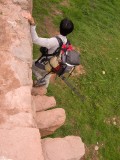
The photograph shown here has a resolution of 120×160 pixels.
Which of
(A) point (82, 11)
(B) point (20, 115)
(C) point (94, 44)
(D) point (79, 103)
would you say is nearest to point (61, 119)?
(B) point (20, 115)

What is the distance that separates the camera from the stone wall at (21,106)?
422cm

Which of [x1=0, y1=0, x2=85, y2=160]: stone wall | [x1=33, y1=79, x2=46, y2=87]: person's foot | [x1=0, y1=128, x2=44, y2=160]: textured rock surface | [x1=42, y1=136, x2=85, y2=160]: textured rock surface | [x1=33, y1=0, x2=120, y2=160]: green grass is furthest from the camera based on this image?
[x1=33, y1=0, x2=120, y2=160]: green grass

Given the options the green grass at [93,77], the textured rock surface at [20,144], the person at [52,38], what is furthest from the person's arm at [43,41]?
the green grass at [93,77]

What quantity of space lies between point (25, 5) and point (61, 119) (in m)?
2.29

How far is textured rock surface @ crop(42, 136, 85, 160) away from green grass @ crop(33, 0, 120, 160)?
176cm

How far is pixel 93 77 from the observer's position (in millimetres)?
8391

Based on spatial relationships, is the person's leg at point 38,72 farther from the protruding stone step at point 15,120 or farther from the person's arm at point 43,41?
the protruding stone step at point 15,120

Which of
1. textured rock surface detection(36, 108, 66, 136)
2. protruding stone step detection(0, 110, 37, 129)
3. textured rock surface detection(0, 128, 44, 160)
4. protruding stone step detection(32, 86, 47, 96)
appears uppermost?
textured rock surface detection(0, 128, 44, 160)

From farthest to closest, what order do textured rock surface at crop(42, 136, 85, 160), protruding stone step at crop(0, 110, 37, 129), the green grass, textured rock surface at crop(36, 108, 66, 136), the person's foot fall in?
the green grass → the person's foot → textured rock surface at crop(36, 108, 66, 136) → textured rock surface at crop(42, 136, 85, 160) → protruding stone step at crop(0, 110, 37, 129)

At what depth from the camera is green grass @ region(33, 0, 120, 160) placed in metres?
7.23

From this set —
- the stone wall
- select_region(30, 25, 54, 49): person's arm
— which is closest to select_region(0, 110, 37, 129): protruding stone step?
the stone wall

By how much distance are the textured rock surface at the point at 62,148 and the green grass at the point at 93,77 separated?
69.3 inches

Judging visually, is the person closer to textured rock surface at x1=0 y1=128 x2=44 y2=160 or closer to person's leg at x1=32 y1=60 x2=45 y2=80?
person's leg at x1=32 y1=60 x2=45 y2=80

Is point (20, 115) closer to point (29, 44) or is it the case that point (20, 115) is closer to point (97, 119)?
point (29, 44)
